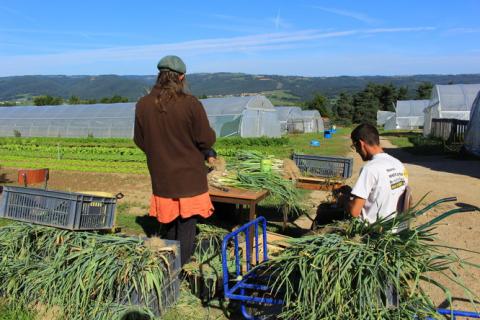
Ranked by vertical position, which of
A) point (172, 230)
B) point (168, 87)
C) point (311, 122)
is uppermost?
point (168, 87)

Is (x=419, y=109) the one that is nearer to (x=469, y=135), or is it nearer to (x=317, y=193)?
(x=469, y=135)

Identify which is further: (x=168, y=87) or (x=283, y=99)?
(x=283, y=99)

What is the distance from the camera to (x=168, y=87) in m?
3.19

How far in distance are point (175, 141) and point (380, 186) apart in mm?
1552

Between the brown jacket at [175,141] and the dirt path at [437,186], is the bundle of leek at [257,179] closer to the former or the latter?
the brown jacket at [175,141]

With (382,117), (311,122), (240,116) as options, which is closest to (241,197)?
(240,116)

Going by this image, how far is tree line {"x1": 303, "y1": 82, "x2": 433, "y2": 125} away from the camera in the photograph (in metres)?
51.9

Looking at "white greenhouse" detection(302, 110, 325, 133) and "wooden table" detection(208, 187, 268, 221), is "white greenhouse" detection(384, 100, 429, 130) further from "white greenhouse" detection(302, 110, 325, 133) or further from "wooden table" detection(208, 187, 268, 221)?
"wooden table" detection(208, 187, 268, 221)

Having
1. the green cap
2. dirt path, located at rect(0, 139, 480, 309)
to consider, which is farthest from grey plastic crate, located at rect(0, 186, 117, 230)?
dirt path, located at rect(0, 139, 480, 309)

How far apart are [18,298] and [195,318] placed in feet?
4.93

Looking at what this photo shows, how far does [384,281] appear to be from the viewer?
7.40 feet

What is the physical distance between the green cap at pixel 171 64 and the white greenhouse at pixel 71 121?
20.2 m

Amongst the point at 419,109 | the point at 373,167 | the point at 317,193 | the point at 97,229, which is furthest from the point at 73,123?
the point at 419,109

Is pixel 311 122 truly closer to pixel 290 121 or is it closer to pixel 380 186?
pixel 290 121
